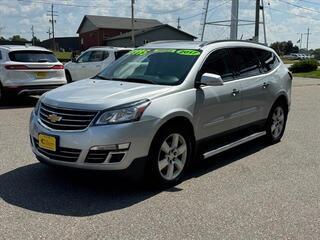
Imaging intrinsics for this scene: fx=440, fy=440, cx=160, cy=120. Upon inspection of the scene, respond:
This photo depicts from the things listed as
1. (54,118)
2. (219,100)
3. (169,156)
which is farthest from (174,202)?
(219,100)

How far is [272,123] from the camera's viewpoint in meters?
7.52

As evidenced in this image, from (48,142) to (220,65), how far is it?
266 centimetres

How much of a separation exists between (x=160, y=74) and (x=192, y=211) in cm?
199

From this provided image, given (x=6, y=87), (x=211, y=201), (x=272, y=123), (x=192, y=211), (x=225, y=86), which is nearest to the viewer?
(x=192, y=211)

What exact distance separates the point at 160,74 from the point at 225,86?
38.2 inches

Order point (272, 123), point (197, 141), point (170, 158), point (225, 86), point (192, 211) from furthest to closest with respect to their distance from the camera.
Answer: point (272, 123) → point (225, 86) → point (197, 141) → point (170, 158) → point (192, 211)

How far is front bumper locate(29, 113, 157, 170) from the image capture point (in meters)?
4.57

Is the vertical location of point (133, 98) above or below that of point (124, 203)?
above

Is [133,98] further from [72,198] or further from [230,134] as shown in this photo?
[230,134]

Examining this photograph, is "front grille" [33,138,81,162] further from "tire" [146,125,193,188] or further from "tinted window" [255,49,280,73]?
"tinted window" [255,49,280,73]

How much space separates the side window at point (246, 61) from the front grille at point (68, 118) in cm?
274

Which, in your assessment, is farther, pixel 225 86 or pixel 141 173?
pixel 225 86

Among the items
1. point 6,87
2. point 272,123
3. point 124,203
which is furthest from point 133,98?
point 6,87

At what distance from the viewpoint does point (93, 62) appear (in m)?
16.2
